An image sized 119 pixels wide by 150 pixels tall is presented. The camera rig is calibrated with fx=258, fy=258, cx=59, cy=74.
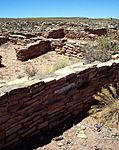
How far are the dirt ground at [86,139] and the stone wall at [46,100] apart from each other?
1.24 ft

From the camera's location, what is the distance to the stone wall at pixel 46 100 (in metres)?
4.01

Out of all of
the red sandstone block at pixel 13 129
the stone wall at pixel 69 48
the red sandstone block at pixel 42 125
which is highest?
the stone wall at pixel 69 48

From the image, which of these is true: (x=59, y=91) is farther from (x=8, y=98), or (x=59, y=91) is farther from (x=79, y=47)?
(x=79, y=47)

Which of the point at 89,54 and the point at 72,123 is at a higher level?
the point at 89,54

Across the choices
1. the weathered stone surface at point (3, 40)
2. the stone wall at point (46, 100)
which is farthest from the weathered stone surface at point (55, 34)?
the stone wall at point (46, 100)

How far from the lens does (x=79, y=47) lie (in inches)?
451

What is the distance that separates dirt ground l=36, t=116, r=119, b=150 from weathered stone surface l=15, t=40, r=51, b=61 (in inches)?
289

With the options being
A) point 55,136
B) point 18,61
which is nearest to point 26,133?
point 55,136

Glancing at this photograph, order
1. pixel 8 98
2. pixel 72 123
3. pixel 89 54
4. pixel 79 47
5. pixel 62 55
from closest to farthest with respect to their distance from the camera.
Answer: pixel 8 98
pixel 72 123
pixel 89 54
pixel 79 47
pixel 62 55

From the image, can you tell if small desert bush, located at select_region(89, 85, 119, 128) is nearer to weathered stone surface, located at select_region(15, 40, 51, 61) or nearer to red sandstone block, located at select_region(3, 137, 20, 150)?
red sandstone block, located at select_region(3, 137, 20, 150)

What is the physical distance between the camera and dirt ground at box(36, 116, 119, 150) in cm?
413

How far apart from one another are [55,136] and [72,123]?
538mm

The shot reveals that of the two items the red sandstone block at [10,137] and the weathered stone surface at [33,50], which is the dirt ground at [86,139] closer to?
the red sandstone block at [10,137]

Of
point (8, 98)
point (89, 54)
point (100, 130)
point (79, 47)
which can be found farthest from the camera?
point (79, 47)
